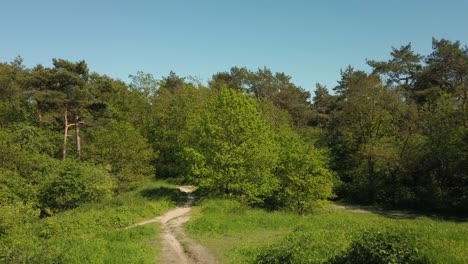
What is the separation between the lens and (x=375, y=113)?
44.1 m

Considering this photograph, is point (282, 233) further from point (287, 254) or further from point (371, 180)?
point (371, 180)

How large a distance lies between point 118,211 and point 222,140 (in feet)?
33.3

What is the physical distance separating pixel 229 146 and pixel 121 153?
46.1 feet

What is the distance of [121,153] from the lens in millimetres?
39281

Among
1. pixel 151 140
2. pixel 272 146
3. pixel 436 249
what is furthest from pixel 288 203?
pixel 151 140

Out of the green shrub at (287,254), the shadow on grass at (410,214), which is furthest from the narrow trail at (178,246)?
the shadow on grass at (410,214)

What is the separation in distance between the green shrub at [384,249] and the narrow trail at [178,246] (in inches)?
249

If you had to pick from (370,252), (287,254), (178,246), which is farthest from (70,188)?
(370,252)

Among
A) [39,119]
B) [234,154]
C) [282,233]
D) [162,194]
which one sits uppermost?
[39,119]

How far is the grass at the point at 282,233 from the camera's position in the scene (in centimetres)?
1023

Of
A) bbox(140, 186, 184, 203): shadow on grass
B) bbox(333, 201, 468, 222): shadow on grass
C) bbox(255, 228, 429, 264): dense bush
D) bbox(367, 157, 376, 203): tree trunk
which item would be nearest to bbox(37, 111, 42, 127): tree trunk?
bbox(140, 186, 184, 203): shadow on grass

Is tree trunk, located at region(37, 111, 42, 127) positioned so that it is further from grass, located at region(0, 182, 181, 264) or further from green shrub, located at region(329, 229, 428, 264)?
green shrub, located at region(329, 229, 428, 264)

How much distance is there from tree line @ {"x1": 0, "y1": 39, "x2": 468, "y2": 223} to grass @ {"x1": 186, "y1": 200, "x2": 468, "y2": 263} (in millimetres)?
6080

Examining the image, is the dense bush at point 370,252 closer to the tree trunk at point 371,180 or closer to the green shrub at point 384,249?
the green shrub at point 384,249
